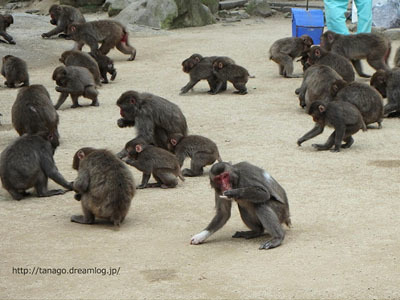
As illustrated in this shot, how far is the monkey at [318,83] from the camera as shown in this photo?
11.7 m

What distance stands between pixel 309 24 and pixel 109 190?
11105 millimetres

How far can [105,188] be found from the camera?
7.46m

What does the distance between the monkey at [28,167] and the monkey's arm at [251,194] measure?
2592mm

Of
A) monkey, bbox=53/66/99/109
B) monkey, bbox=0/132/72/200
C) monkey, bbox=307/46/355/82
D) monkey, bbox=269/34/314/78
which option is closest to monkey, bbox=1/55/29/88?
monkey, bbox=53/66/99/109

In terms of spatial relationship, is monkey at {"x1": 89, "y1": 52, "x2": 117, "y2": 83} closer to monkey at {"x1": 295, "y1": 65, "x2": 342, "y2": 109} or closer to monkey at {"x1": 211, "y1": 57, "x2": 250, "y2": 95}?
monkey at {"x1": 211, "y1": 57, "x2": 250, "y2": 95}

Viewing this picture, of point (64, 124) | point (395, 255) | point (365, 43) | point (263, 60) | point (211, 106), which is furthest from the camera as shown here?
point (263, 60)

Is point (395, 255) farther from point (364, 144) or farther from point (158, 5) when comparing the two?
point (158, 5)

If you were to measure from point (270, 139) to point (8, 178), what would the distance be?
3900mm

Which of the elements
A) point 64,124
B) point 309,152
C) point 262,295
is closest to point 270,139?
point 309,152

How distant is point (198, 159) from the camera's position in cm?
935

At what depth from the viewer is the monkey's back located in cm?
747

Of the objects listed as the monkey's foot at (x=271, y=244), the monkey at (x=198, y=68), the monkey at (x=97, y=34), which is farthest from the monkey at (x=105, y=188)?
the monkey at (x=97, y=34)

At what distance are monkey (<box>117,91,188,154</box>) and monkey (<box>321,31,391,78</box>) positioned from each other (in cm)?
587

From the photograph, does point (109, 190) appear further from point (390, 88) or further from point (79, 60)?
point (79, 60)
